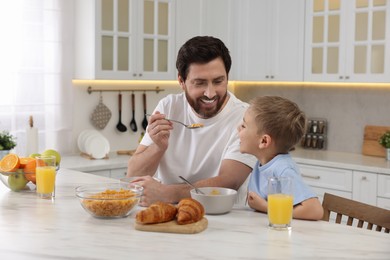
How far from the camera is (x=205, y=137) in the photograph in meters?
2.70

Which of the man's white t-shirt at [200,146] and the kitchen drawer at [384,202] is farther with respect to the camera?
the kitchen drawer at [384,202]

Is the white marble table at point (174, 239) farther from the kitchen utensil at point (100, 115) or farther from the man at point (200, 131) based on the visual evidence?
the kitchen utensil at point (100, 115)

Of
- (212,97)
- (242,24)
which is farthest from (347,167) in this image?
(212,97)

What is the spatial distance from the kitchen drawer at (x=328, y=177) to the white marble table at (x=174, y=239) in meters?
2.31

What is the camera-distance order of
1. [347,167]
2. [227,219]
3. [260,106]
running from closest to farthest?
[227,219] → [260,106] → [347,167]

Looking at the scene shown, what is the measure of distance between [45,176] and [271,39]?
10.4ft

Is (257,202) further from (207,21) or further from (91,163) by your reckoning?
(207,21)

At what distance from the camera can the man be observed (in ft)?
8.16

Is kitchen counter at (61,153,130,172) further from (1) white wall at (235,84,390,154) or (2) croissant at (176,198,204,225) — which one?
(2) croissant at (176,198,204,225)

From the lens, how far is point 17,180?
2.43m

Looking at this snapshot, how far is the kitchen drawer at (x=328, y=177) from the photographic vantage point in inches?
168

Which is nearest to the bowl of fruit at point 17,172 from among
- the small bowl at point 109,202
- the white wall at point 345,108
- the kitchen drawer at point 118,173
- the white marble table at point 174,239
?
the white marble table at point 174,239

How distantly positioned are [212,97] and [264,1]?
108 inches

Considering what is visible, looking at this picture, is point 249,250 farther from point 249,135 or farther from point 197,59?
point 197,59
